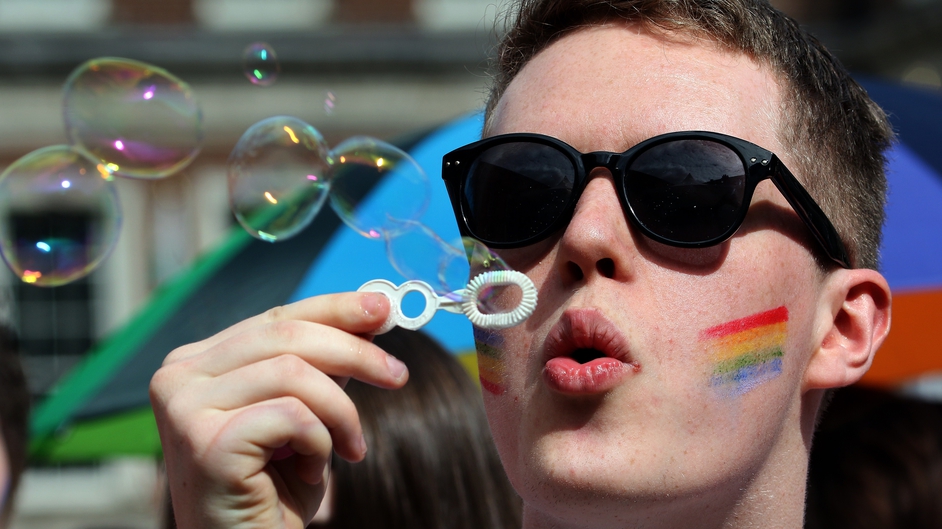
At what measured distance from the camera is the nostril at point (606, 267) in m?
1.49

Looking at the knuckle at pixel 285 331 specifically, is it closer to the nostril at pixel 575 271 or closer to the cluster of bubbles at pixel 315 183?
the nostril at pixel 575 271

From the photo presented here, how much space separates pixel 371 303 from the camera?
1364 millimetres

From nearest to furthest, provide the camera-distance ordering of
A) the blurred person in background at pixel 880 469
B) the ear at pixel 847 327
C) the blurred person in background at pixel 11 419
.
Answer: the ear at pixel 847 327 < the blurred person in background at pixel 11 419 < the blurred person in background at pixel 880 469

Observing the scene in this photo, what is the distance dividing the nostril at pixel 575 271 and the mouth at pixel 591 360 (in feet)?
0.27

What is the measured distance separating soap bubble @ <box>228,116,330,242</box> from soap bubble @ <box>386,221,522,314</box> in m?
0.28

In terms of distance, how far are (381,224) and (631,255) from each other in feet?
2.87

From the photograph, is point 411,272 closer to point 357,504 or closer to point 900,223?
point 357,504

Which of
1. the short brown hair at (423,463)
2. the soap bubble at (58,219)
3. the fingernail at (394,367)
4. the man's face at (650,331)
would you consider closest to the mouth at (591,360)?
the man's face at (650,331)

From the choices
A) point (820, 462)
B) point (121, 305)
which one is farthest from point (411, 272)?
point (121, 305)

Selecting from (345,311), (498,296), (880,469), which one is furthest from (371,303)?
(880,469)

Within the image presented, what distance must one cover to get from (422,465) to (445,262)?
2.84 feet

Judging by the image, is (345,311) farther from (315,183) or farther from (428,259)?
(315,183)

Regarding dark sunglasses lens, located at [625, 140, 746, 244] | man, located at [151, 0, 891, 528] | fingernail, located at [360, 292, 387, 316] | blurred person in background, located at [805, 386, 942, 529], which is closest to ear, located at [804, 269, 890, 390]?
man, located at [151, 0, 891, 528]

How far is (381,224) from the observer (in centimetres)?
223
